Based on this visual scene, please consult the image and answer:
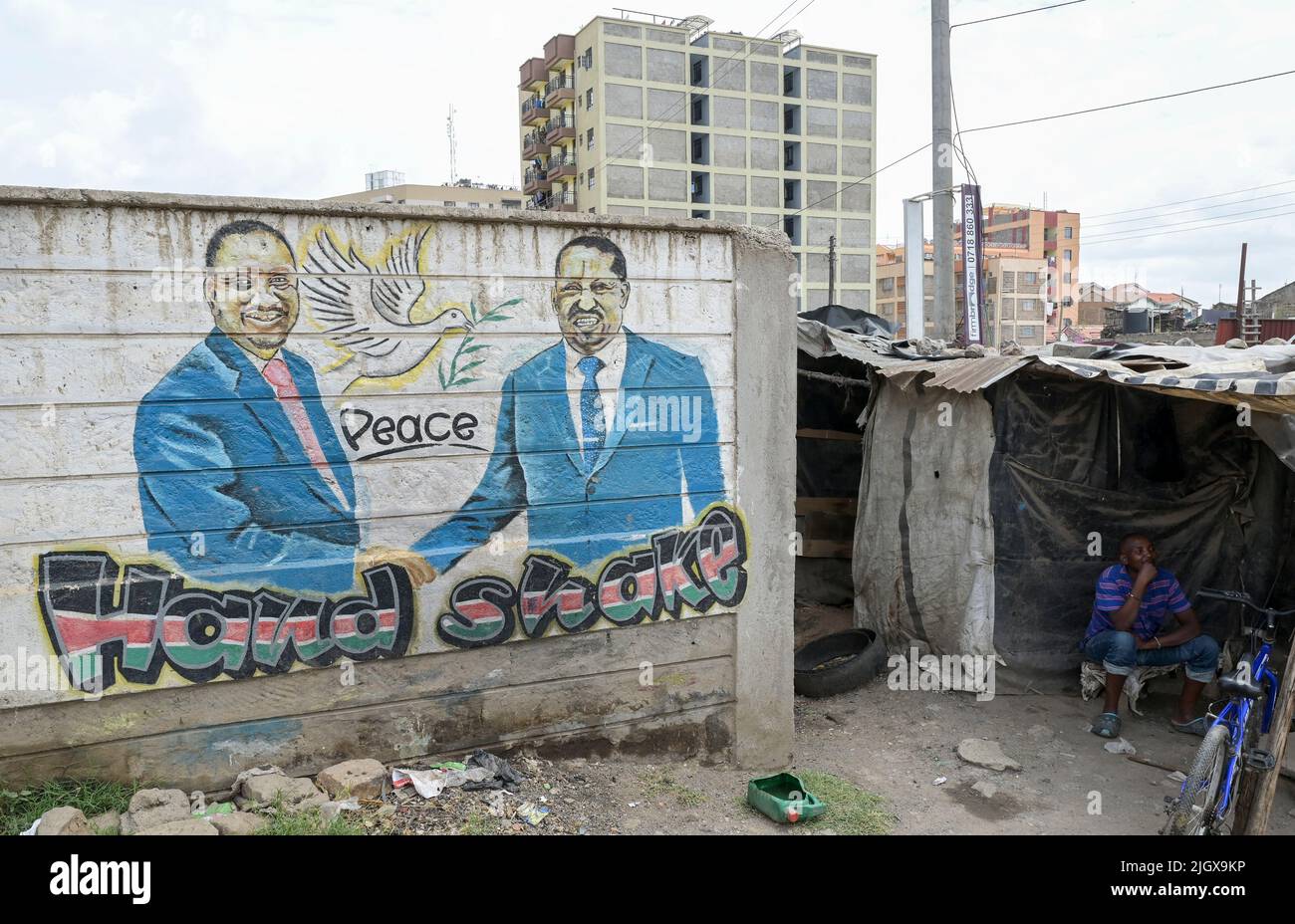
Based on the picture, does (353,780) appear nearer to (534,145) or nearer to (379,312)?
(379,312)

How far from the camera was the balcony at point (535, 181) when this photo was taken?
180ft

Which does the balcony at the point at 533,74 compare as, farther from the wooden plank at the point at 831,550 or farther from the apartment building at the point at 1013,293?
the wooden plank at the point at 831,550

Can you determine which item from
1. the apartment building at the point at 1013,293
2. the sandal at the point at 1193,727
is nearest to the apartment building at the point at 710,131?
the apartment building at the point at 1013,293

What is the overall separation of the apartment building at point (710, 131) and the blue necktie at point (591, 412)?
45747 mm

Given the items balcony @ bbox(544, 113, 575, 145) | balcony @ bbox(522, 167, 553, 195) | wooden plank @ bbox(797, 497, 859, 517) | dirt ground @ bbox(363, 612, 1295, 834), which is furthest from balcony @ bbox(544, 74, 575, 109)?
dirt ground @ bbox(363, 612, 1295, 834)

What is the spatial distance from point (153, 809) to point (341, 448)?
178cm

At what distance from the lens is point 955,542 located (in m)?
7.25

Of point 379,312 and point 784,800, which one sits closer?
point 379,312

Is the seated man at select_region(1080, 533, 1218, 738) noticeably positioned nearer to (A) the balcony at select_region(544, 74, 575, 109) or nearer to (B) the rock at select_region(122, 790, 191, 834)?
(B) the rock at select_region(122, 790, 191, 834)

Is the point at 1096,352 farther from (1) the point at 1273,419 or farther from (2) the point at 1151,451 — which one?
(1) the point at 1273,419

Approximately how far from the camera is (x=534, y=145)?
5516cm

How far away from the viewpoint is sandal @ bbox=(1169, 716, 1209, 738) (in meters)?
6.20

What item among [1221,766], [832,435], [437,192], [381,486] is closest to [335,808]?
[381,486]
